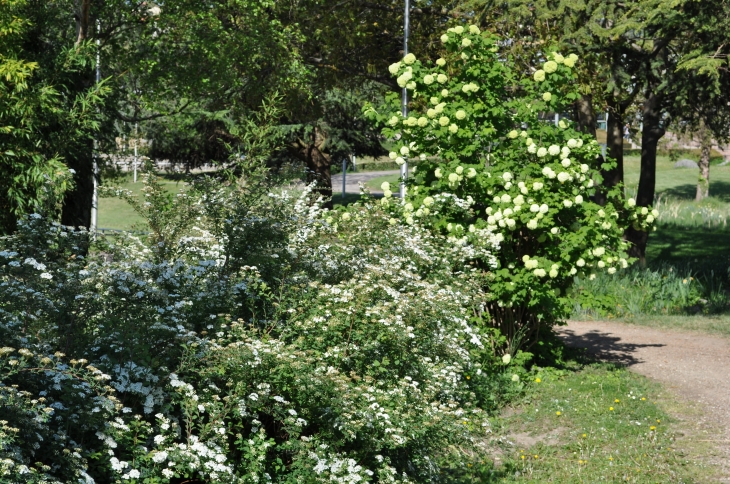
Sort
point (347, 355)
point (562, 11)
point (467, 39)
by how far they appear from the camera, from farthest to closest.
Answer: point (562, 11)
point (467, 39)
point (347, 355)

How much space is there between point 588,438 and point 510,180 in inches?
94.1

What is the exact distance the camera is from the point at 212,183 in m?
6.40

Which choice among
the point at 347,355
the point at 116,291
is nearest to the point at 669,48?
the point at 347,355

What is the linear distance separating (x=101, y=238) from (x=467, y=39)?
4171mm

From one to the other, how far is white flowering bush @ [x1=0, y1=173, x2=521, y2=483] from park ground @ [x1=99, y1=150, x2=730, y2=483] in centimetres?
91

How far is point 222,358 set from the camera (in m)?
4.31

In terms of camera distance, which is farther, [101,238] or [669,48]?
[669,48]

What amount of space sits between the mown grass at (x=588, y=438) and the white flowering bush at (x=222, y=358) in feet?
2.35

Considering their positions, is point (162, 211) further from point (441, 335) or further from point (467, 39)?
point (467, 39)

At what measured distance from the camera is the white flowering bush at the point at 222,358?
3773mm

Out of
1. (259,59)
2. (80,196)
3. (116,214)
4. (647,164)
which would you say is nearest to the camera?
(80,196)

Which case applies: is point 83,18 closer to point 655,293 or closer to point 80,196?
point 80,196

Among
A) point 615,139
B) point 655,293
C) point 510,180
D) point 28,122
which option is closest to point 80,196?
point 28,122

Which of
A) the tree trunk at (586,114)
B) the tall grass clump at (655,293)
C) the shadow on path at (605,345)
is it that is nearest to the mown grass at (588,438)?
the shadow on path at (605,345)
